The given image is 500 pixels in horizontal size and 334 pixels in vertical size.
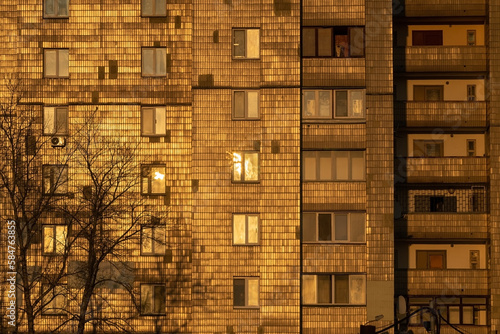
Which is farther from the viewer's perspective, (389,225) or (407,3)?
(407,3)

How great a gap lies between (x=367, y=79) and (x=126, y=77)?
11.0 m

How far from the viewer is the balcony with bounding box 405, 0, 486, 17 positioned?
48.4m

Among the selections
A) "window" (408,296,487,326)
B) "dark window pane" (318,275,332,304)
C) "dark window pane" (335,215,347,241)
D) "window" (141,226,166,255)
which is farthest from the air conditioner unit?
"window" (408,296,487,326)

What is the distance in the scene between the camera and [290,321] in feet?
146

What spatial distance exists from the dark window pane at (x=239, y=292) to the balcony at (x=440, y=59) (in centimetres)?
1288

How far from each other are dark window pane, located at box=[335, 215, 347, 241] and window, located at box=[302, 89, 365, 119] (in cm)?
458

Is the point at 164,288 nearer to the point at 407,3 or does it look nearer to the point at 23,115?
the point at 23,115

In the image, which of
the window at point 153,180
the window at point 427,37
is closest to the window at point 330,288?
the window at point 153,180

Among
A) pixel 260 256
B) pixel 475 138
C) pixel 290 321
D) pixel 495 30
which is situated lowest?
pixel 290 321

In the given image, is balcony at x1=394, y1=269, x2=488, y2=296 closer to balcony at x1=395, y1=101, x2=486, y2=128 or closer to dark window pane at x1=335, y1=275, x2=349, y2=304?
dark window pane at x1=335, y1=275, x2=349, y2=304

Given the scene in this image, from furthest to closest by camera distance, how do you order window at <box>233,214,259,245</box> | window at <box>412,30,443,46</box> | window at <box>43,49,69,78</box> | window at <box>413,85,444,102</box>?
window at <box>412,30,443,46</box> < window at <box>413,85,444,102</box> < window at <box>43,49,69,78</box> < window at <box>233,214,259,245</box>

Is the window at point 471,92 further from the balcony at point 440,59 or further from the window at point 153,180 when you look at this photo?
the window at point 153,180

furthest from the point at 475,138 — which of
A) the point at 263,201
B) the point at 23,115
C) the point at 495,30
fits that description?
the point at 23,115

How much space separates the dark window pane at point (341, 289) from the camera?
45.0 meters
